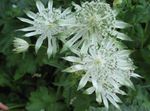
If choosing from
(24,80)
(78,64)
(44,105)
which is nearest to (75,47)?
(78,64)

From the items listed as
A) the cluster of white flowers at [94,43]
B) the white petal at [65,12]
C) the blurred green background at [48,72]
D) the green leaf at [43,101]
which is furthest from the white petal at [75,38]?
the green leaf at [43,101]

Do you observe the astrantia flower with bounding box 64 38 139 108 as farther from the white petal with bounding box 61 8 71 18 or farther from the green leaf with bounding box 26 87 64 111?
the green leaf with bounding box 26 87 64 111

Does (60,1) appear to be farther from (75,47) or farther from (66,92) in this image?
(75,47)

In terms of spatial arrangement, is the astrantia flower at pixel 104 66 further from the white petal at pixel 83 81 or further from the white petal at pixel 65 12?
the white petal at pixel 65 12

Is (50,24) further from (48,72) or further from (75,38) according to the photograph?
(48,72)

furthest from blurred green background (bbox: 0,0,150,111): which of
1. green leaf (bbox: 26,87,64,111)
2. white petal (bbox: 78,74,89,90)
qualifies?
white petal (bbox: 78,74,89,90)

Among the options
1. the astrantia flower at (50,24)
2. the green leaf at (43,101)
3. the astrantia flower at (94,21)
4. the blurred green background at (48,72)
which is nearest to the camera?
the astrantia flower at (94,21)

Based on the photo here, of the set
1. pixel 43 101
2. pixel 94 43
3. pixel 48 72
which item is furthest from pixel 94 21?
pixel 48 72

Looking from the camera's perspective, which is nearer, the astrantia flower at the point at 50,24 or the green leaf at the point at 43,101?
the astrantia flower at the point at 50,24
